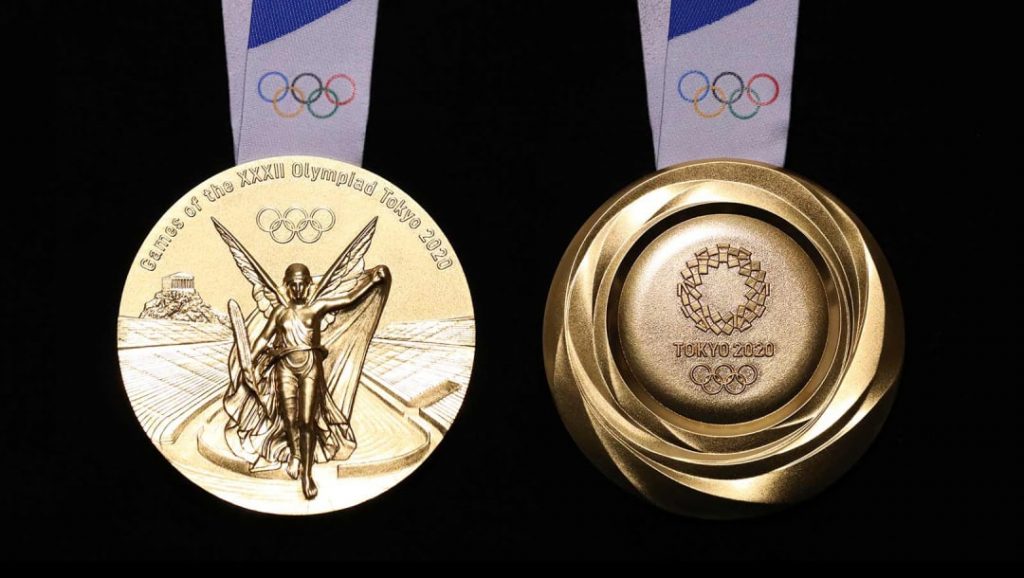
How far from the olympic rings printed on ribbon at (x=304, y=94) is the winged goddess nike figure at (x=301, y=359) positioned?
0.28 metres

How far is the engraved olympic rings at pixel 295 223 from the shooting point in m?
2.65

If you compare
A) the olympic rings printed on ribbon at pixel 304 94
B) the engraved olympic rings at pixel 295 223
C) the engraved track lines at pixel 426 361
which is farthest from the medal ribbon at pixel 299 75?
the engraved track lines at pixel 426 361

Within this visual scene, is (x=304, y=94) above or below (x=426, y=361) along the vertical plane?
above

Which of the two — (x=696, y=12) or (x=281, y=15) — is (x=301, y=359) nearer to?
(x=281, y=15)

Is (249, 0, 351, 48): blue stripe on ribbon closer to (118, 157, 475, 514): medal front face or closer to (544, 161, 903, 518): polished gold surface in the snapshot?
(118, 157, 475, 514): medal front face

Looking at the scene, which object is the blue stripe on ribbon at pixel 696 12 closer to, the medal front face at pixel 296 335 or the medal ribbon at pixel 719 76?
the medal ribbon at pixel 719 76

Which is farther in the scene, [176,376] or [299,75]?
[299,75]

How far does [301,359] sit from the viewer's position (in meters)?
2.62

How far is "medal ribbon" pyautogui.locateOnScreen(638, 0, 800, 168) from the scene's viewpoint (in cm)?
274

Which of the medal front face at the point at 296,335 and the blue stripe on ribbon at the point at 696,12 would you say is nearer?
the medal front face at the point at 296,335

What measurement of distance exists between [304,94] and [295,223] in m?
0.30

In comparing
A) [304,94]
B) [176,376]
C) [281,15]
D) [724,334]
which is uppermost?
[281,15]

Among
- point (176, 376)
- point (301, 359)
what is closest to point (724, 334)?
point (301, 359)

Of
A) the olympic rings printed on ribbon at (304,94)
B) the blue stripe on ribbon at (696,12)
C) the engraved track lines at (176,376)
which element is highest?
the blue stripe on ribbon at (696,12)
